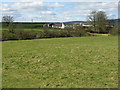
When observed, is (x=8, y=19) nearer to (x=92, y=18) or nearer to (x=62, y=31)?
(x=62, y=31)

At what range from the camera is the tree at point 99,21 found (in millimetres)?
52781

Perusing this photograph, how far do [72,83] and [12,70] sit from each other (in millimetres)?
3082

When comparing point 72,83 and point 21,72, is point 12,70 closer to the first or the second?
point 21,72

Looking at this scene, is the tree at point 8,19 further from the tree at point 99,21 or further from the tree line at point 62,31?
the tree at point 99,21

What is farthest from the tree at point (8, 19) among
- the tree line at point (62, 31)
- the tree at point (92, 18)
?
the tree at point (92, 18)

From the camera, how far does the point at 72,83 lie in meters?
6.15

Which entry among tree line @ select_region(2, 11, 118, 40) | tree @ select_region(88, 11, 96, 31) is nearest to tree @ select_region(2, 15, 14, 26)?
tree line @ select_region(2, 11, 118, 40)

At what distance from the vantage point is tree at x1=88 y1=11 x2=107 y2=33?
173 ft

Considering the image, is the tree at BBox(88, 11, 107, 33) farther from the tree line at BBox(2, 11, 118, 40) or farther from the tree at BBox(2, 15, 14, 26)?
the tree at BBox(2, 15, 14, 26)

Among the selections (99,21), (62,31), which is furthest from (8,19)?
(99,21)

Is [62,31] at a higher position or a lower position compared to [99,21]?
lower

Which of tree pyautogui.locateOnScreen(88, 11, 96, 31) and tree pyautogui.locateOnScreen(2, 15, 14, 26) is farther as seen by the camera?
tree pyautogui.locateOnScreen(88, 11, 96, 31)

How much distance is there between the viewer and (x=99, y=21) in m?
Result: 53.5

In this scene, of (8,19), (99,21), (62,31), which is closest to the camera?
(8,19)
